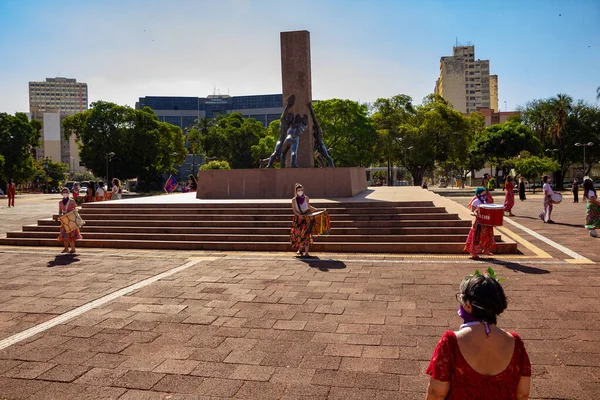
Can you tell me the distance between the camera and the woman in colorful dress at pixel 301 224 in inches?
378

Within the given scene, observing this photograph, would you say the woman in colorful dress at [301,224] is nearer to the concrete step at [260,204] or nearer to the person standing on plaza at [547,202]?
the concrete step at [260,204]

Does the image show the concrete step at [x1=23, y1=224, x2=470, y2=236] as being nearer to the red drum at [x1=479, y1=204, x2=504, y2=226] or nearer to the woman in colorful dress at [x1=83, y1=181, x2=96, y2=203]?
the red drum at [x1=479, y1=204, x2=504, y2=226]

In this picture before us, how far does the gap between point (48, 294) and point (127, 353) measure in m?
3.02

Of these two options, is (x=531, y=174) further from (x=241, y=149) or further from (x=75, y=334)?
(x=75, y=334)

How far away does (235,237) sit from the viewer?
37.6 feet

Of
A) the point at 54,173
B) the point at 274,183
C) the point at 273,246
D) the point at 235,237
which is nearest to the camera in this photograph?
the point at 273,246

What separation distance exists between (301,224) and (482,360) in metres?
A: 7.69

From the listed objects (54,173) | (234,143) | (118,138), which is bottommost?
(54,173)

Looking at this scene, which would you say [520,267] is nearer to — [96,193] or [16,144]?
[96,193]

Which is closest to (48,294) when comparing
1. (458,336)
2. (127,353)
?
(127,353)

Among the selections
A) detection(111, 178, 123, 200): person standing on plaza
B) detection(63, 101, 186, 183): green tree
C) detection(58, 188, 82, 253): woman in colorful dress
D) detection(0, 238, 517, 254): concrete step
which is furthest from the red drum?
detection(63, 101, 186, 183): green tree

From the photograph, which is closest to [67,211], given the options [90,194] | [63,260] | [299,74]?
[63,260]

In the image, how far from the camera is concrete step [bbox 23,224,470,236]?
10953mm

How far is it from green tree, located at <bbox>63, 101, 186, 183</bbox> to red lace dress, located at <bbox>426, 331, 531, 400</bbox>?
158 feet
